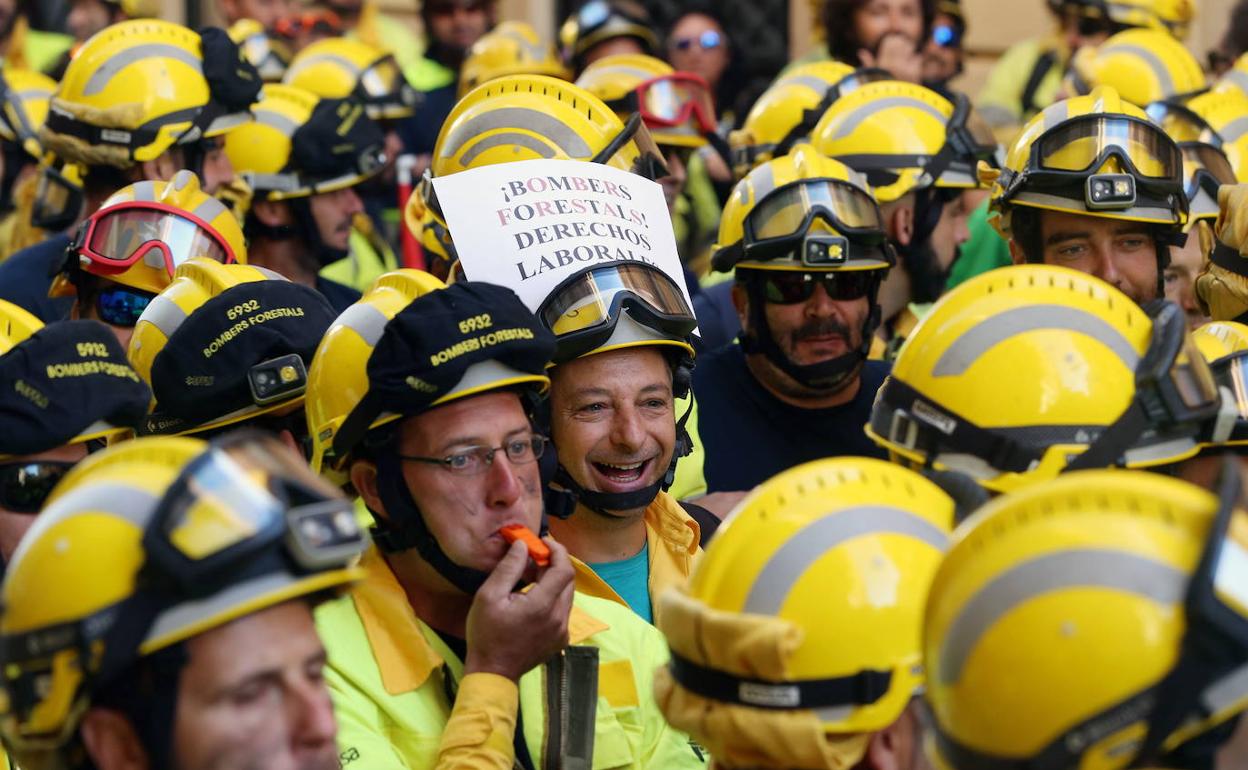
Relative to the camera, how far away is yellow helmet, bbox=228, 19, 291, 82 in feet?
33.6

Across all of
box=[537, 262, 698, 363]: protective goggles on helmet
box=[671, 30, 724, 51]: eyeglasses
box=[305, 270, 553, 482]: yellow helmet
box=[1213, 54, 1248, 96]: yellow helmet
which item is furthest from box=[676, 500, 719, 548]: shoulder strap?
box=[671, 30, 724, 51]: eyeglasses

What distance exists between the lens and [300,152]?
7859mm

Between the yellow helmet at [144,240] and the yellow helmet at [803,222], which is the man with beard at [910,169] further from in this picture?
the yellow helmet at [144,240]

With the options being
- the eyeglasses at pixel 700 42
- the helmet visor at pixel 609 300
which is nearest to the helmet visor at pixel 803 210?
the helmet visor at pixel 609 300

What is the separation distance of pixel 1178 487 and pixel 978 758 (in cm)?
43

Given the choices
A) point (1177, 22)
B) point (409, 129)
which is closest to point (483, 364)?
point (409, 129)

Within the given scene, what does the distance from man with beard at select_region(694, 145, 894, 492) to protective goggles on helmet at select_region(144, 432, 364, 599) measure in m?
3.45

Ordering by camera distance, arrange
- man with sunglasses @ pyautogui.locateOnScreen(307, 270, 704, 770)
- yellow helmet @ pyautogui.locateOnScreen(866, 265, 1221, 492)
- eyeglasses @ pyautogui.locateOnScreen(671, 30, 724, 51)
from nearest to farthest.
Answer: yellow helmet @ pyautogui.locateOnScreen(866, 265, 1221, 492)
man with sunglasses @ pyautogui.locateOnScreen(307, 270, 704, 770)
eyeglasses @ pyautogui.locateOnScreen(671, 30, 724, 51)

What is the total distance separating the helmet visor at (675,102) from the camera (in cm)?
847

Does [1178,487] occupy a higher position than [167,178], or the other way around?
[1178,487]

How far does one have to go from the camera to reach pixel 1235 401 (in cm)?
412

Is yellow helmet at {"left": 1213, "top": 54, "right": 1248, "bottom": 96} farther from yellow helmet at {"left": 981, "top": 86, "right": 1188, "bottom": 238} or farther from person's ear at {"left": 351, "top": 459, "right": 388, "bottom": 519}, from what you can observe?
person's ear at {"left": 351, "top": 459, "right": 388, "bottom": 519}

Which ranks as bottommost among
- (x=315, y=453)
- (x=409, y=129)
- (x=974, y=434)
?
(x=409, y=129)

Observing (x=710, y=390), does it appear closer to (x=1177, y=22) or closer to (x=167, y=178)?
(x=167, y=178)
